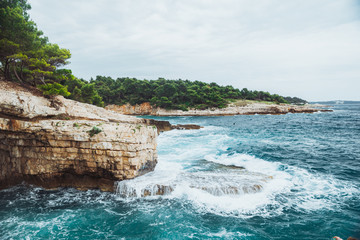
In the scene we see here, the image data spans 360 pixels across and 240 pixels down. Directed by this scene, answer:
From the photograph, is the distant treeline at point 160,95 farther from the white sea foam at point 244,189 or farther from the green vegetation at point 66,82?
the white sea foam at point 244,189

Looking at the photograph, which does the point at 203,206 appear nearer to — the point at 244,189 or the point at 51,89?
the point at 244,189

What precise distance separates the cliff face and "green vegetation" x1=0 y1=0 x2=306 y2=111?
2.97 meters

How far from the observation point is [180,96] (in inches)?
3561

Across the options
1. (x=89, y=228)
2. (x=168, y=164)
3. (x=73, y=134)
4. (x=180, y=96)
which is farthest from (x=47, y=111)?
(x=180, y=96)

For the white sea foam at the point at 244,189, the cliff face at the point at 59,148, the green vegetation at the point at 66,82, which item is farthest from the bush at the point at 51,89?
the white sea foam at the point at 244,189

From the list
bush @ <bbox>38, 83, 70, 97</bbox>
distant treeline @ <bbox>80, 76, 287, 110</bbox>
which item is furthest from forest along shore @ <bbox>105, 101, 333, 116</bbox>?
bush @ <bbox>38, 83, 70, 97</bbox>

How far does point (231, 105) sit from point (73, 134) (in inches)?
3163

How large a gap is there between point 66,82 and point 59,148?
35531 mm

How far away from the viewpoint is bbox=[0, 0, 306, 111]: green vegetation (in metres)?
15.7

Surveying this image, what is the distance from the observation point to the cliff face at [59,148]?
12.7 meters

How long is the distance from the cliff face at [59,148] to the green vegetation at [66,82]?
2.97 metres

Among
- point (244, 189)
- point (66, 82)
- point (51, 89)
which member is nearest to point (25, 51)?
point (51, 89)

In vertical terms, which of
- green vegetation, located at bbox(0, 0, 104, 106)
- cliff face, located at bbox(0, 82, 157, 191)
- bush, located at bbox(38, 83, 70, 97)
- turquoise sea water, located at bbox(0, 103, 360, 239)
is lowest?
turquoise sea water, located at bbox(0, 103, 360, 239)

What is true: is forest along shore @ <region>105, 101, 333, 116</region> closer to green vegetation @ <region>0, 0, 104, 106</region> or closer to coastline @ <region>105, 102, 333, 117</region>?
coastline @ <region>105, 102, 333, 117</region>
